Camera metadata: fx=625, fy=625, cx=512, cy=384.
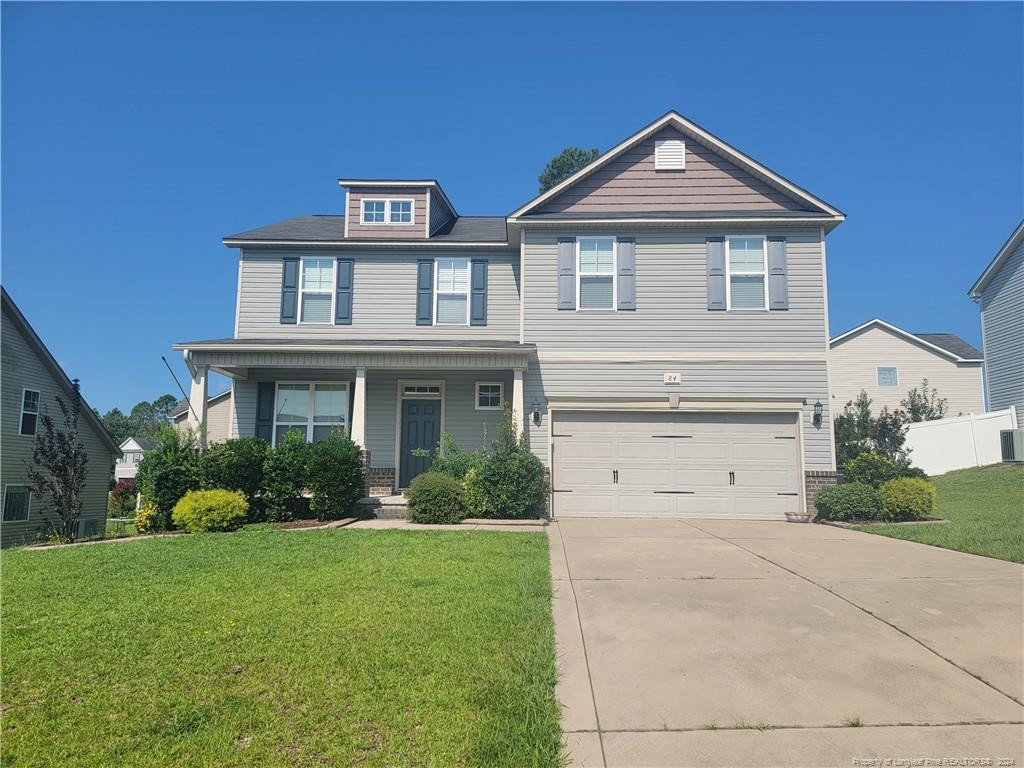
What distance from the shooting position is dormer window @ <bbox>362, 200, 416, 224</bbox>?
15641mm

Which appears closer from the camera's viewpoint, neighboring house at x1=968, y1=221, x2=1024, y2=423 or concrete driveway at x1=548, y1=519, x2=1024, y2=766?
concrete driveway at x1=548, y1=519, x2=1024, y2=766

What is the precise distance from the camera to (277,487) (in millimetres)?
11414

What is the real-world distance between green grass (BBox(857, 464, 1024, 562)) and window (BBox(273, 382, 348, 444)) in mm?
11006

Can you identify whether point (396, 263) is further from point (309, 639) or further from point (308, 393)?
point (309, 639)

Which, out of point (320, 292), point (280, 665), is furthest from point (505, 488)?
point (280, 665)

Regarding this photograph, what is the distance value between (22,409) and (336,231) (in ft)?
35.2

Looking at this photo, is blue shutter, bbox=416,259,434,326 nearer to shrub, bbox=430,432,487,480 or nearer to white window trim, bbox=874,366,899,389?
shrub, bbox=430,432,487,480

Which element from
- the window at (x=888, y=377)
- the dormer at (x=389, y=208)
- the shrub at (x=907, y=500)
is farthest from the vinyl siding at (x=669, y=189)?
the window at (x=888, y=377)

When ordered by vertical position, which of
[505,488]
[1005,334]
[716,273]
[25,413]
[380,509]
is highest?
[1005,334]

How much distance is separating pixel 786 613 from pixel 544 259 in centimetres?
956

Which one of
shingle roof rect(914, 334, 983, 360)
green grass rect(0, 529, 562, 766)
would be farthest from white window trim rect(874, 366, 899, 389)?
green grass rect(0, 529, 562, 766)

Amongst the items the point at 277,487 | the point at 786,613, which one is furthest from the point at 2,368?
the point at 786,613

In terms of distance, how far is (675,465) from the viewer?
1281cm

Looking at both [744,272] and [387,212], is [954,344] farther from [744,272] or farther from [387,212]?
[387,212]
